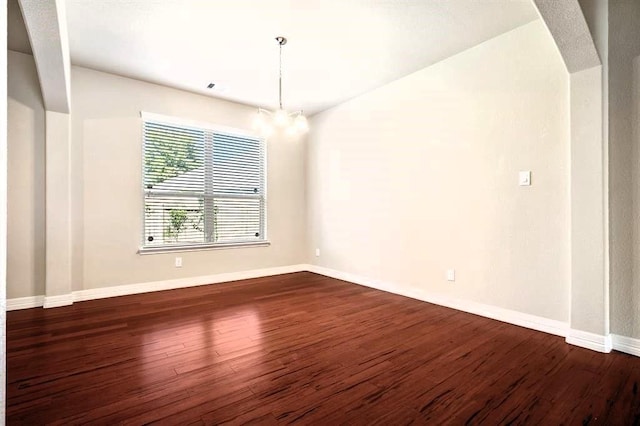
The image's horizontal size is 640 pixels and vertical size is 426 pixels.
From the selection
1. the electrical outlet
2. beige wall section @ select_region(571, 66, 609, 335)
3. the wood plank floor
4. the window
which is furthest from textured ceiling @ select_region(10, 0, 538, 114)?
the wood plank floor

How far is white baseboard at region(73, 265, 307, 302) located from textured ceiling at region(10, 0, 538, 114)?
8.95 feet

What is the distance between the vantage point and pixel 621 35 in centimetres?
238

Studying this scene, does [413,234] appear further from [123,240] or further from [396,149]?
[123,240]

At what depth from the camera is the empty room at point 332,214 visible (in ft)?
6.34

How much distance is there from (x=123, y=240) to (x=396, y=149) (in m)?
3.75

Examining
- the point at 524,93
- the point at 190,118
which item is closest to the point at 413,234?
the point at 524,93

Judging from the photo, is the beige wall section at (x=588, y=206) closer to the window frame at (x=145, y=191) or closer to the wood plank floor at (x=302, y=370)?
the wood plank floor at (x=302, y=370)

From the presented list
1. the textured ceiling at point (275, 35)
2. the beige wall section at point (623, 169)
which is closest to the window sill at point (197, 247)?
the textured ceiling at point (275, 35)

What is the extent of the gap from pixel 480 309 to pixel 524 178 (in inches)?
54.6

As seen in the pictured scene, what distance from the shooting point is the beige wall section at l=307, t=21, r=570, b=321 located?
109 inches

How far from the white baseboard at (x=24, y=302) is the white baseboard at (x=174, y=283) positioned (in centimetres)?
32

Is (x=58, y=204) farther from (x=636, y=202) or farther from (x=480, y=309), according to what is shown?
(x=636, y=202)

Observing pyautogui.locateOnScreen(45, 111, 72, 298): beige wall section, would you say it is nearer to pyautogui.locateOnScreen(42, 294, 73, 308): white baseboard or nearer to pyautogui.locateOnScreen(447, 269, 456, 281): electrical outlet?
pyautogui.locateOnScreen(42, 294, 73, 308): white baseboard

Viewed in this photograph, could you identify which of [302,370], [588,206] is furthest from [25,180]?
[588,206]
